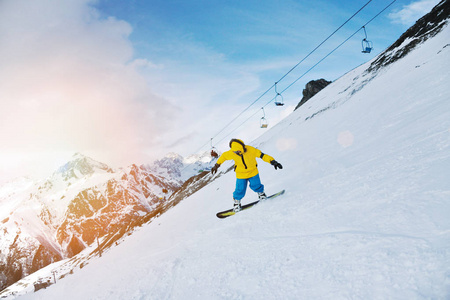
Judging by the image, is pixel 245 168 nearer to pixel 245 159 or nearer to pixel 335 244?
pixel 245 159

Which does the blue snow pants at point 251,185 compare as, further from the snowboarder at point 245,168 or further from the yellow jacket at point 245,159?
the yellow jacket at point 245,159

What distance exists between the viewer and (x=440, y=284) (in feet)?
6.29

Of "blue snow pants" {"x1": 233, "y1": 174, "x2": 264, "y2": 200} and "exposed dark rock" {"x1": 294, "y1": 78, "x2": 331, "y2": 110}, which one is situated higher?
"exposed dark rock" {"x1": 294, "y1": 78, "x2": 331, "y2": 110}

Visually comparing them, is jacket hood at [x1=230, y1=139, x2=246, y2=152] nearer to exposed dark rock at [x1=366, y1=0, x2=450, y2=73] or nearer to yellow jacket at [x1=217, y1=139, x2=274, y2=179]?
yellow jacket at [x1=217, y1=139, x2=274, y2=179]

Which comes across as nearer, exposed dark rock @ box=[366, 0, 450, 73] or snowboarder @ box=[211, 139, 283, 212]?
snowboarder @ box=[211, 139, 283, 212]

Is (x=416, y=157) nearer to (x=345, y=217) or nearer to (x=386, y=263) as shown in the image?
(x=345, y=217)

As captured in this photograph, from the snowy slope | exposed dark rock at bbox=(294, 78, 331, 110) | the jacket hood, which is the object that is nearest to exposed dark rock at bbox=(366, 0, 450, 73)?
the snowy slope

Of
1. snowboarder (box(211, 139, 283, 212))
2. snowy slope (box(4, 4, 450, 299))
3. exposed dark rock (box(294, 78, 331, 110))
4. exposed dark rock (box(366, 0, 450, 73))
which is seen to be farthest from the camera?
exposed dark rock (box(294, 78, 331, 110))

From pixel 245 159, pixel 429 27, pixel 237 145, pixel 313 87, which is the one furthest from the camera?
pixel 313 87

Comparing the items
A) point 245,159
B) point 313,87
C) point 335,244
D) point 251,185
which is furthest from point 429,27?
point 313,87

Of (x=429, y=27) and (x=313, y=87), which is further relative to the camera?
(x=313, y=87)

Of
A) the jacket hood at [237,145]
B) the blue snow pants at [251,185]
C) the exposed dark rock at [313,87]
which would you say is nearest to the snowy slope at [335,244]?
the blue snow pants at [251,185]

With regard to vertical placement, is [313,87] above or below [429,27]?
above

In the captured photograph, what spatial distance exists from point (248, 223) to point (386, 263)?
123 inches
